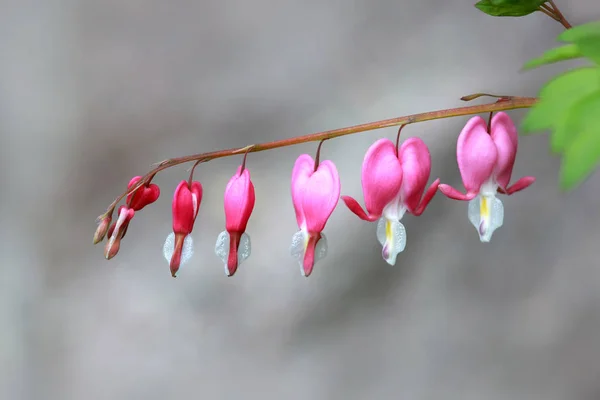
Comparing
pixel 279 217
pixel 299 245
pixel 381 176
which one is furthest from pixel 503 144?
pixel 279 217

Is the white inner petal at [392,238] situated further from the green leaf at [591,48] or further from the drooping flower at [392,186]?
the green leaf at [591,48]

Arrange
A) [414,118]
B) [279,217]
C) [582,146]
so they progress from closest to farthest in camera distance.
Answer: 1. [582,146]
2. [414,118]
3. [279,217]

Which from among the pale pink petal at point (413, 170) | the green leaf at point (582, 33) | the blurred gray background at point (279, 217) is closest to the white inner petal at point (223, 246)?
the pale pink petal at point (413, 170)

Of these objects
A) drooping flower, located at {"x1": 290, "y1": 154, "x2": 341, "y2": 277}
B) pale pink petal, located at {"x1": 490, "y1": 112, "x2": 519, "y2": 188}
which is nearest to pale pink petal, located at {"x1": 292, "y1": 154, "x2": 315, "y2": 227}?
drooping flower, located at {"x1": 290, "y1": 154, "x2": 341, "y2": 277}

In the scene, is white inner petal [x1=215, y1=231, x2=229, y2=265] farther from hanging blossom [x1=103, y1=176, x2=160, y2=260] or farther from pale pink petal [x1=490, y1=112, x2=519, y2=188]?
pale pink petal [x1=490, y1=112, x2=519, y2=188]

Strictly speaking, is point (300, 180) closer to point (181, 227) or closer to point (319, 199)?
point (319, 199)

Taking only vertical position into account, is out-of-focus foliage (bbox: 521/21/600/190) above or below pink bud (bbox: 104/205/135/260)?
above

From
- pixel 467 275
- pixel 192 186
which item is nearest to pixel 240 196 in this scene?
pixel 192 186

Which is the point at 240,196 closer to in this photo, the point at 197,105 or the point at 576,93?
the point at 576,93
